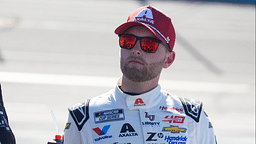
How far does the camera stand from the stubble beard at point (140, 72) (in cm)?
278

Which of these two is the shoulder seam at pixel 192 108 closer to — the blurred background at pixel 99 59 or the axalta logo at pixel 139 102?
the axalta logo at pixel 139 102

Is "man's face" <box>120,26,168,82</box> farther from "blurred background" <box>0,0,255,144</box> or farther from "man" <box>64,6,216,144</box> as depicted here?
"blurred background" <box>0,0,255,144</box>

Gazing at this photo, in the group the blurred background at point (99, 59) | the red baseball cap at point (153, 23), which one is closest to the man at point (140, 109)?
the red baseball cap at point (153, 23)

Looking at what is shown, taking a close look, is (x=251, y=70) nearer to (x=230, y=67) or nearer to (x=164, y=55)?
(x=230, y=67)

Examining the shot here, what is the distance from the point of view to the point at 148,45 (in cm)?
283

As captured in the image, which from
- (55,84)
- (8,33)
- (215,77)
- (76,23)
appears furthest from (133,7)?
(55,84)

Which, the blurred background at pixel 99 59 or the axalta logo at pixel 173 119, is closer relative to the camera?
the axalta logo at pixel 173 119

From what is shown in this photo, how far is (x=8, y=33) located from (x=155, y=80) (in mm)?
12207

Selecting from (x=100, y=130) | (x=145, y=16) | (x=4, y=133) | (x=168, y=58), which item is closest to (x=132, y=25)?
(x=145, y=16)

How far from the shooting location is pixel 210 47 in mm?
14805

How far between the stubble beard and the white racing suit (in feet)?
0.40

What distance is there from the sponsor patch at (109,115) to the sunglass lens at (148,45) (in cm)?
46

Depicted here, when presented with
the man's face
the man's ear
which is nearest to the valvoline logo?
the man's face

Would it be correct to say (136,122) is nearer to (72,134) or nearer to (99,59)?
(72,134)
